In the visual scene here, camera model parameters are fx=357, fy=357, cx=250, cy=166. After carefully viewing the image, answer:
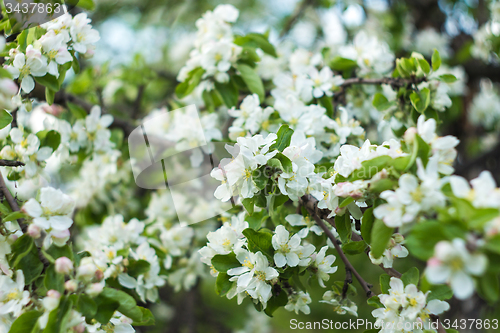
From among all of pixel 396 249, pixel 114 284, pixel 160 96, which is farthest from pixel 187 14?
pixel 396 249

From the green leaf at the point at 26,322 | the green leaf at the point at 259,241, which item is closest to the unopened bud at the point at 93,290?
the green leaf at the point at 26,322

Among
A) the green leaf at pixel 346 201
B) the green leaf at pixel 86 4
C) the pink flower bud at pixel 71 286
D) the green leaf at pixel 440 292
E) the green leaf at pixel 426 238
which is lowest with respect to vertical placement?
the green leaf at pixel 440 292

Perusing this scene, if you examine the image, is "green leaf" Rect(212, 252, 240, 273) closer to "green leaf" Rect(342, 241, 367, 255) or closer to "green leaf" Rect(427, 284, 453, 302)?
"green leaf" Rect(342, 241, 367, 255)

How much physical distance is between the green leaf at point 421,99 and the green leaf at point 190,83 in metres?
0.89

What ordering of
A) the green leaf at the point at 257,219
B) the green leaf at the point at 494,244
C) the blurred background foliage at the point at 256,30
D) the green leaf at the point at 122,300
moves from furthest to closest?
the blurred background foliage at the point at 256,30, the green leaf at the point at 257,219, the green leaf at the point at 122,300, the green leaf at the point at 494,244

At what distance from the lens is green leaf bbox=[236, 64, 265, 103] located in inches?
60.9

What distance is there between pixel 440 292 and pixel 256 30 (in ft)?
7.36

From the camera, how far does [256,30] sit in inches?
106

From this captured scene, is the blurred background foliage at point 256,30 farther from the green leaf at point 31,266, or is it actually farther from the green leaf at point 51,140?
the green leaf at point 31,266

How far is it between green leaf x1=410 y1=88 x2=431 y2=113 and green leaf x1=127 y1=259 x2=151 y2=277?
1151 millimetres

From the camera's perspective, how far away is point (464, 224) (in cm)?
61

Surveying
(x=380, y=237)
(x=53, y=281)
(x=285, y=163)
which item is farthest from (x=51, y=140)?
(x=380, y=237)

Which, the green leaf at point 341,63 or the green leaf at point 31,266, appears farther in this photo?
the green leaf at point 341,63

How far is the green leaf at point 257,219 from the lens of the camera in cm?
111
